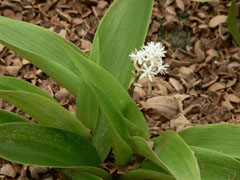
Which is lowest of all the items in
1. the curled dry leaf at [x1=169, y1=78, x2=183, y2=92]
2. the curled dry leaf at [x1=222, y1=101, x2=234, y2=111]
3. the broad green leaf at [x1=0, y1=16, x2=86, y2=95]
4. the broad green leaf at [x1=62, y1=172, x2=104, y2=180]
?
the broad green leaf at [x1=62, y1=172, x2=104, y2=180]

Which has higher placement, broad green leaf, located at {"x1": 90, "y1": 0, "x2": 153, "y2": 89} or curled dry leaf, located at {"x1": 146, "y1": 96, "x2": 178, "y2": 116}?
broad green leaf, located at {"x1": 90, "y1": 0, "x2": 153, "y2": 89}

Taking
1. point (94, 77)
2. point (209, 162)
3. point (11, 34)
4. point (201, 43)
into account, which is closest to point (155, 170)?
point (209, 162)

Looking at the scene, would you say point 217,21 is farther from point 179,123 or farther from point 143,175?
point 143,175

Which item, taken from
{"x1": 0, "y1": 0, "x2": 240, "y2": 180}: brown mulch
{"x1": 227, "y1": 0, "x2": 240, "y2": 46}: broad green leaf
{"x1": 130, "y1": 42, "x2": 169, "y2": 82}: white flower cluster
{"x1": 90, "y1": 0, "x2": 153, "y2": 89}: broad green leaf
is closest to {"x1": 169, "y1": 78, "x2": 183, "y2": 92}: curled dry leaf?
{"x1": 0, "y1": 0, "x2": 240, "y2": 180}: brown mulch

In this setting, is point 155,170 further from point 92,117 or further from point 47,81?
point 47,81

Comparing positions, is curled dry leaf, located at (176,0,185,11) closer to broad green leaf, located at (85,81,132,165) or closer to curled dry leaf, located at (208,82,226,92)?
curled dry leaf, located at (208,82,226,92)

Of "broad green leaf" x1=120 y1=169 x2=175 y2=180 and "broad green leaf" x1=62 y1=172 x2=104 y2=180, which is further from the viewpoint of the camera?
"broad green leaf" x1=62 y1=172 x2=104 y2=180

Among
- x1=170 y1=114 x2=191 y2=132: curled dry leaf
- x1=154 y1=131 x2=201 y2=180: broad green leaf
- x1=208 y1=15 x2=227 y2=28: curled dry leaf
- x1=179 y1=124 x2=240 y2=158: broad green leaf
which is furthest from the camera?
x1=208 y1=15 x2=227 y2=28: curled dry leaf

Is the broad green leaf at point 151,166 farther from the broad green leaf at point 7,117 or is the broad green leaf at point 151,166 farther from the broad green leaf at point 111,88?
the broad green leaf at point 7,117
